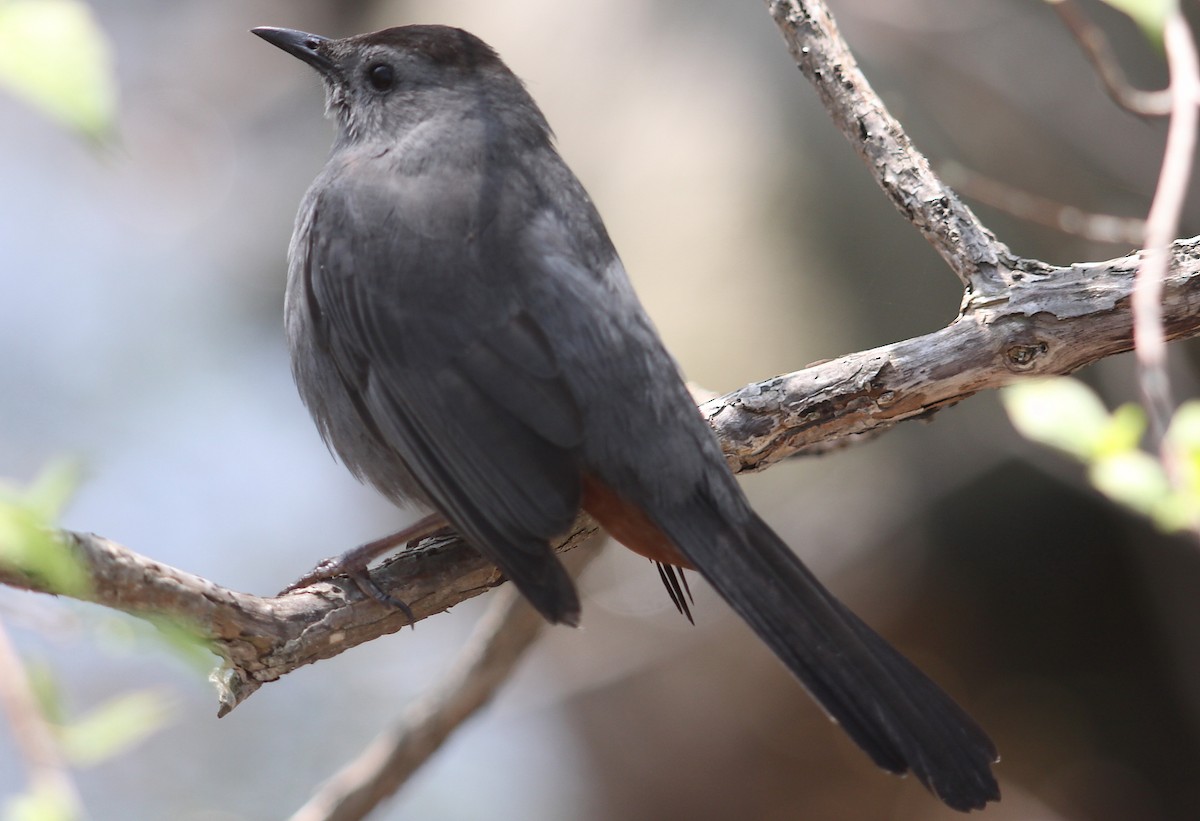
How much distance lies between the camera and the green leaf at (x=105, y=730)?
1.23 meters

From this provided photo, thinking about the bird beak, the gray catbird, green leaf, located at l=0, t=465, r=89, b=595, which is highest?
the bird beak

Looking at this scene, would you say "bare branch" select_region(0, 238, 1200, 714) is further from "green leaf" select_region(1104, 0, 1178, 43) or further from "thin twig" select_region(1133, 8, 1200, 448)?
"green leaf" select_region(1104, 0, 1178, 43)

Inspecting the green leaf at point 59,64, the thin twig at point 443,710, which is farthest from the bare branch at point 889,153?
the green leaf at point 59,64

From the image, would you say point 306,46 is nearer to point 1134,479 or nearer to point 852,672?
point 852,672

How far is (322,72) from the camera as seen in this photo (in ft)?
11.0

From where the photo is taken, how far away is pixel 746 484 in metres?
5.03

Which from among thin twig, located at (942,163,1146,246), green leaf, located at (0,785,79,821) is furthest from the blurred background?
green leaf, located at (0,785,79,821)

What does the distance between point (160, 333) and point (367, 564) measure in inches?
176

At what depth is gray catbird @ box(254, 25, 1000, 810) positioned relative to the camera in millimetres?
2250

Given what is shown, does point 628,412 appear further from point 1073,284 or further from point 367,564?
point 1073,284

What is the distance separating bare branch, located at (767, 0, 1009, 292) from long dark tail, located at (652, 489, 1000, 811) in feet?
2.66

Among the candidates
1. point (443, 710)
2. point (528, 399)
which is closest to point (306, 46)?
point (528, 399)

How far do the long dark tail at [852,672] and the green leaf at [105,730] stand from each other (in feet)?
4.06

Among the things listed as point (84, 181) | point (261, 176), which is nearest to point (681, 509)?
point (261, 176)
